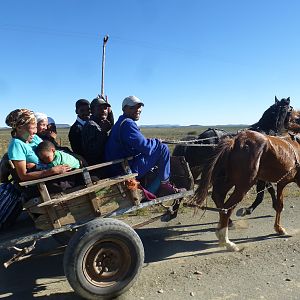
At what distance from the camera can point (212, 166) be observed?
20.0 feet

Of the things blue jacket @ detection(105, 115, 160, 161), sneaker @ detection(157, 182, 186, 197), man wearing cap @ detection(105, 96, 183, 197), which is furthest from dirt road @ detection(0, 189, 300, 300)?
blue jacket @ detection(105, 115, 160, 161)

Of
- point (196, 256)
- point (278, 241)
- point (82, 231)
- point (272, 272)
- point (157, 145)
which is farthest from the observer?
point (278, 241)

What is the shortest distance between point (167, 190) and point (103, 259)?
4.58 ft

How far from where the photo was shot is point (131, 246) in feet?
14.5

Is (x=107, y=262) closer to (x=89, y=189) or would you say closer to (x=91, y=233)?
(x=91, y=233)

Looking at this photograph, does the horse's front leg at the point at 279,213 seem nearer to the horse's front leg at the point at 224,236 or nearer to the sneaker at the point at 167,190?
the horse's front leg at the point at 224,236

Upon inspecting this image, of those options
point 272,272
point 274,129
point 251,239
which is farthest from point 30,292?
point 274,129

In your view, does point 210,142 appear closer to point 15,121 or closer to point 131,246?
point 131,246

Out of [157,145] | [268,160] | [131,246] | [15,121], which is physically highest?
[15,121]

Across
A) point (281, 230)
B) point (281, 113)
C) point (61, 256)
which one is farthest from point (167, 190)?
point (281, 113)

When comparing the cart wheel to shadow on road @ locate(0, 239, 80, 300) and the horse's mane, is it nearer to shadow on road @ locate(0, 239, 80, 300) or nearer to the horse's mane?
shadow on road @ locate(0, 239, 80, 300)

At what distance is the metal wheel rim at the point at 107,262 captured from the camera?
14.3 feet

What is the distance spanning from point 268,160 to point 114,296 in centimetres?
345

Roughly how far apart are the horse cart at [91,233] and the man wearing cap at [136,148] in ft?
1.77
